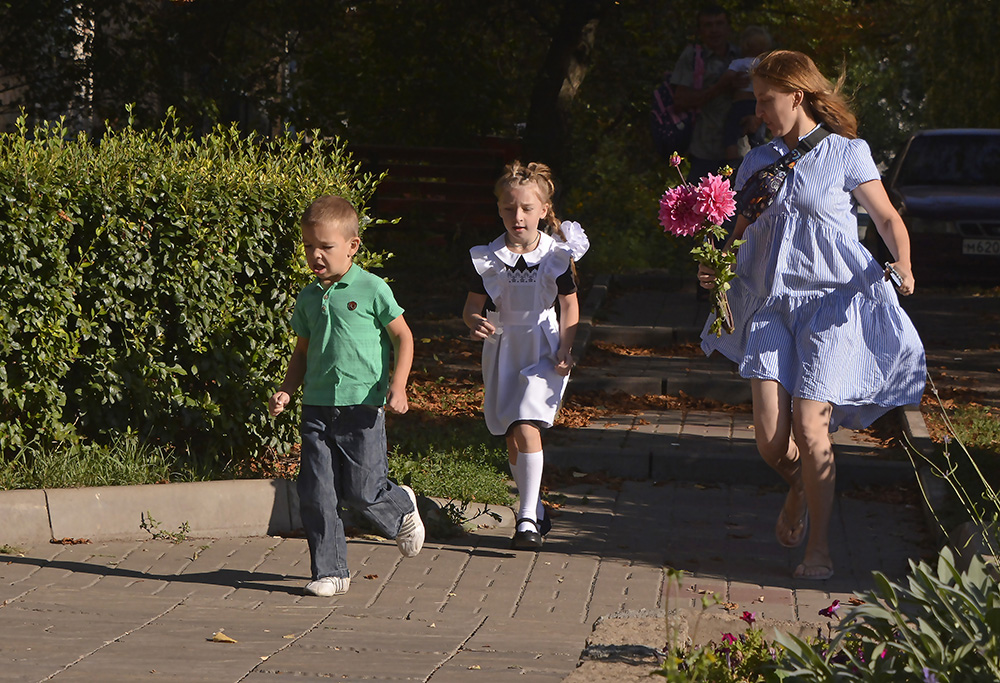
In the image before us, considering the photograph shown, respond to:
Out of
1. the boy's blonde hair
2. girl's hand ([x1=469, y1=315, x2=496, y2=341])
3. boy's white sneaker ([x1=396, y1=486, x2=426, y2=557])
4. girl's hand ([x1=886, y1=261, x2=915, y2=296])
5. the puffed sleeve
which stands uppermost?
the puffed sleeve

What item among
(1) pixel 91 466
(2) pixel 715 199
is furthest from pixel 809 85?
(1) pixel 91 466

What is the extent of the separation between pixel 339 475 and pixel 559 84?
9987 millimetres

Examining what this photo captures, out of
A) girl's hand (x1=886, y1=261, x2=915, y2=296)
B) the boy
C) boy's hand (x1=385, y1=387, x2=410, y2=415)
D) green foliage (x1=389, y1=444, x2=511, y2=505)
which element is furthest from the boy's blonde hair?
girl's hand (x1=886, y1=261, x2=915, y2=296)

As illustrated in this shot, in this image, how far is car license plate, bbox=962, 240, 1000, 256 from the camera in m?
13.4

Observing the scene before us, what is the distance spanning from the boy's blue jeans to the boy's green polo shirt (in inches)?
2.7

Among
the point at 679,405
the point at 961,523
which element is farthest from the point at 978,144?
the point at 961,523

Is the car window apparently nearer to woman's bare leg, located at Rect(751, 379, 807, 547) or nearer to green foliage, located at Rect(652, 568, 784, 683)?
woman's bare leg, located at Rect(751, 379, 807, 547)

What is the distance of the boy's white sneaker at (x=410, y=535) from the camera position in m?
5.35

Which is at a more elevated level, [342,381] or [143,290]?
[143,290]

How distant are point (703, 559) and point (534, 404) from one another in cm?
101

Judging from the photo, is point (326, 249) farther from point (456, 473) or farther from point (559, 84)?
point (559, 84)

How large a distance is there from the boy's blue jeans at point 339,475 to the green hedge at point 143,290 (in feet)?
3.41

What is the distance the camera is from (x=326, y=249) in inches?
204

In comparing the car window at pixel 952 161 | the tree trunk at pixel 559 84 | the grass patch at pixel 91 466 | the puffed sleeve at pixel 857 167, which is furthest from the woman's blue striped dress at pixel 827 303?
the car window at pixel 952 161
